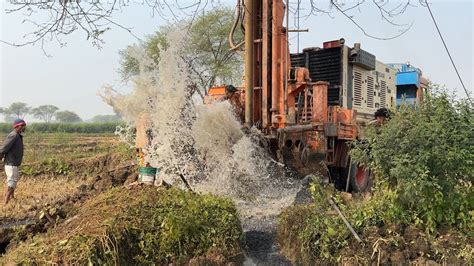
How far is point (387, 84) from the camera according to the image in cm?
1108

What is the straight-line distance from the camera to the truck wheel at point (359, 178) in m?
9.27

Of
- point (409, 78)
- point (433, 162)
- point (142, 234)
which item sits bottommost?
point (142, 234)

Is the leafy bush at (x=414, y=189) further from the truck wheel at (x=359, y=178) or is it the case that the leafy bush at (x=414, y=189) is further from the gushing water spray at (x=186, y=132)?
the truck wheel at (x=359, y=178)

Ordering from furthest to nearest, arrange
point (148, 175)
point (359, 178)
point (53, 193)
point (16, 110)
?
point (16, 110) → point (359, 178) → point (53, 193) → point (148, 175)

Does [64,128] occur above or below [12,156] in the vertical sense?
below

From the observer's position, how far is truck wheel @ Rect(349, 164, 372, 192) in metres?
9.27

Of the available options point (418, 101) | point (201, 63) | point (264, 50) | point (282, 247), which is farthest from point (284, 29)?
point (201, 63)

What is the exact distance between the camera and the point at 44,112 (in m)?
101

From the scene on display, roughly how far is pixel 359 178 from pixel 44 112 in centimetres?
10119

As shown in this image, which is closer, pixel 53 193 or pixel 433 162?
pixel 433 162

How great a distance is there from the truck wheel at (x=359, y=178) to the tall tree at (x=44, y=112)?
100 m


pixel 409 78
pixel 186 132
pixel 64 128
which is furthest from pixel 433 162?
pixel 64 128

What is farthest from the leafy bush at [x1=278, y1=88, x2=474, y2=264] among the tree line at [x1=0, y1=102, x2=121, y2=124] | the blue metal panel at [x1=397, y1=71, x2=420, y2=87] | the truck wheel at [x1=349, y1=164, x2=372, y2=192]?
the tree line at [x1=0, y1=102, x2=121, y2=124]

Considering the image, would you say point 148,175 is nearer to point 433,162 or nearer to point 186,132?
point 186,132
